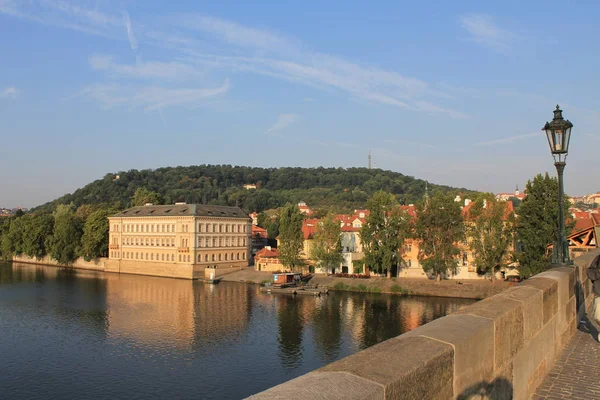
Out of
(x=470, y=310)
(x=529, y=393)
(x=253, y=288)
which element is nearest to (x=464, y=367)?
(x=470, y=310)

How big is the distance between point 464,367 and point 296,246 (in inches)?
2766

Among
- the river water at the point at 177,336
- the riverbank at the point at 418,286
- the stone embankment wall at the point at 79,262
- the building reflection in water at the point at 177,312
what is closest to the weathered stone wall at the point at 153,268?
the stone embankment wall at the point at 79,262

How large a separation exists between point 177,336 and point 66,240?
70.3 meters

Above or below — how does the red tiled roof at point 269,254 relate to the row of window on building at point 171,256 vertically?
above

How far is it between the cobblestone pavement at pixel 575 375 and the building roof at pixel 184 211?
256 ft

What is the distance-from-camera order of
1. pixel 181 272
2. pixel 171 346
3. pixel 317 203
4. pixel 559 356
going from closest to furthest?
pixel 559 356 → pixel 171 346 → pixel 181 272 → pixel 317 203

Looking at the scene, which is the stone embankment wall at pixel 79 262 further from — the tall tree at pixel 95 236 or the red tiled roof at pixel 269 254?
the red tiled roof at pixel 269 254

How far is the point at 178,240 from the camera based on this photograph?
281 feet

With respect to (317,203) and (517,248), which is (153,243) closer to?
(517,248)

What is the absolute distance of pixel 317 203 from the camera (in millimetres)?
199625

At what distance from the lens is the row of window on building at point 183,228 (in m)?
85.6

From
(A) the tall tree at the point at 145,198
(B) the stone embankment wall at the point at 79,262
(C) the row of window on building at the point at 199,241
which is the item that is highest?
(A) the tall tree at the point at 145,198

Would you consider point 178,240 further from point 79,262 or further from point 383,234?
point 383,234

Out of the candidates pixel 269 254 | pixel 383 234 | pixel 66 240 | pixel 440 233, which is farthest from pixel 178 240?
pixel 440 233
